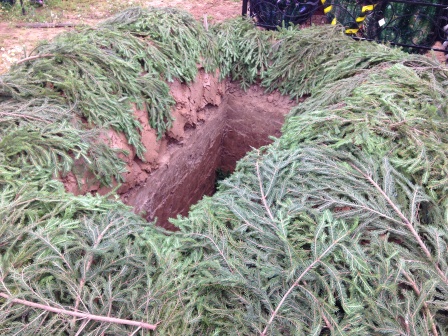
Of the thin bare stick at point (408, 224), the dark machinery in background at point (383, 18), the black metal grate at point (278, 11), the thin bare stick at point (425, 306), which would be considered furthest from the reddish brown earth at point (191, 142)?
the thin bare stick at point (425, 306)

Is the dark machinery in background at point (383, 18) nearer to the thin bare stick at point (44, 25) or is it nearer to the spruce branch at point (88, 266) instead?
the thin bare stick at point (44, 25)

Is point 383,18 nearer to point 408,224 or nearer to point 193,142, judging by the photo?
point 193,142

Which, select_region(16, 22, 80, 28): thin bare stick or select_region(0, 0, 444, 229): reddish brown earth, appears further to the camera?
select_region(16, 22, 80, 28): thin bare stick

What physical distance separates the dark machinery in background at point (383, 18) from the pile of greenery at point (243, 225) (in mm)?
2977

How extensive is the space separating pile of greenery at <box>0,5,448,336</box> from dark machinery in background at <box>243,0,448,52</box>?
298 cm

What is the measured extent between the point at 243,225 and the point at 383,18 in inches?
232

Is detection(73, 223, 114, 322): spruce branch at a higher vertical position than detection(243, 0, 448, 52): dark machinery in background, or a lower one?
lower

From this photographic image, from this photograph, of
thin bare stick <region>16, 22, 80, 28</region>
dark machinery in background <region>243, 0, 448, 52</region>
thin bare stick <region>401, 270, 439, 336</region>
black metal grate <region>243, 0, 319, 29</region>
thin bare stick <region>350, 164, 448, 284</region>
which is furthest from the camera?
thin bare stick <region>16, 22, 80, 28</region>

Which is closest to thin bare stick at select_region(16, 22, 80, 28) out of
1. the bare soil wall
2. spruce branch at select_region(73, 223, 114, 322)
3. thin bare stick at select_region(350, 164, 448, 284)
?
the bare soil wall

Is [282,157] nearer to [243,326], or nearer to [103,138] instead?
[243,326]

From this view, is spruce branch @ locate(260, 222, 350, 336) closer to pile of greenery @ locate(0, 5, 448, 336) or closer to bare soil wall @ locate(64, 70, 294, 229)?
pile of greenery @ locate(0, 5, 448, 336)

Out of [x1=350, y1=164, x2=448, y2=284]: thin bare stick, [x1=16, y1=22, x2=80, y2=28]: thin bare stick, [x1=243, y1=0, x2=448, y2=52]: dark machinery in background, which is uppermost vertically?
[x1=243, y1=0, x2=448, y2=52]: dark machinery in background

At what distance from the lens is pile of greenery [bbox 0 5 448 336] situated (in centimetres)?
201

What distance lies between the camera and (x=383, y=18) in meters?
6.50
